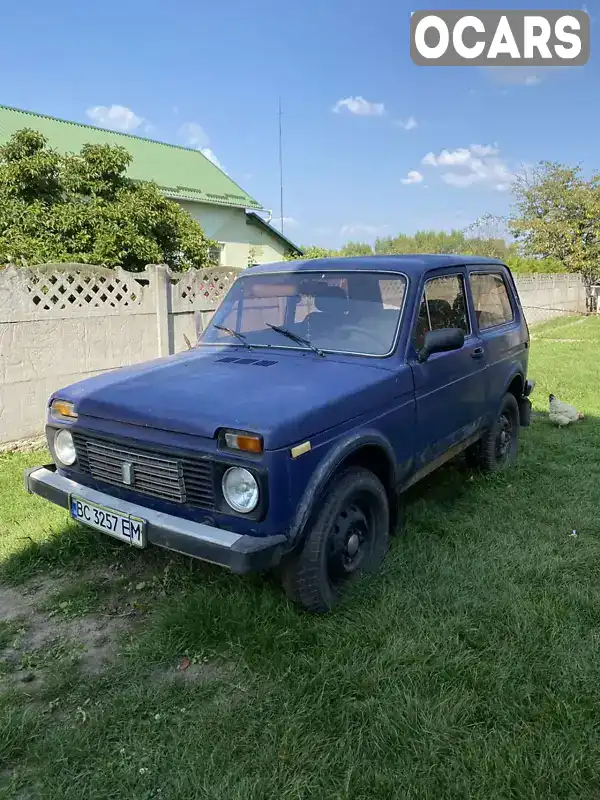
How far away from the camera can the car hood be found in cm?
267

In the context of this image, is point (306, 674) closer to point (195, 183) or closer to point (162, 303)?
point (162, 303)

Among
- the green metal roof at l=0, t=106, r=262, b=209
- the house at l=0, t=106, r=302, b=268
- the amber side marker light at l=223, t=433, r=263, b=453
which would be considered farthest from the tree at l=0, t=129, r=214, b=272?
the amber side marker light at l=223, t=433, r=263, b=453

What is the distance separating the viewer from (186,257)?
11.5m

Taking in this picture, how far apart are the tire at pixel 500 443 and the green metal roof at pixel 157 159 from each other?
42.9ft

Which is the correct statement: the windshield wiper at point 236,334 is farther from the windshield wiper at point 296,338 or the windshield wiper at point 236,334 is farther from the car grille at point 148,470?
the car grille at point 148,470

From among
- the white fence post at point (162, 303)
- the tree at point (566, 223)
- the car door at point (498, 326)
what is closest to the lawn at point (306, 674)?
the car door at point (498, 326)

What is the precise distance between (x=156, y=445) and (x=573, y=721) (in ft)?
6.99

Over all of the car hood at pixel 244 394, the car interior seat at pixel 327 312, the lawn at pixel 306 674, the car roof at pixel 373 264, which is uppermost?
the car roof at pixel 373 264

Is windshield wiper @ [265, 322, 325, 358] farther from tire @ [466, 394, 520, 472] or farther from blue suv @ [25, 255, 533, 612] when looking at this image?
tire @ [466, 394, 520, 472]

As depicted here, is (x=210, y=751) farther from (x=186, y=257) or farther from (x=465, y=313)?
(x=186, y=257)

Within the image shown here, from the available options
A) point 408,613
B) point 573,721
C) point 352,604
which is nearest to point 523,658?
point 573,721

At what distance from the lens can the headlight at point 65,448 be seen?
3.32 meters

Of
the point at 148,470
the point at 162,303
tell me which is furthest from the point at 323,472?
the point at 162,303

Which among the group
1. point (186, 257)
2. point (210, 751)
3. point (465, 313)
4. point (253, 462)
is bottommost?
point (210, 751)
